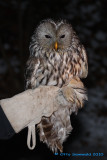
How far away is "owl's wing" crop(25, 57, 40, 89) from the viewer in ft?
11.1

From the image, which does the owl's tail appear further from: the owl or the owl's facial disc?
the owl's facial disc

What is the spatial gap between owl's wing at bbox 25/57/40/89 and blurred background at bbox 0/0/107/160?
2202mm

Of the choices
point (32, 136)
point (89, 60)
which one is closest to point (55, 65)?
point (32, 136)

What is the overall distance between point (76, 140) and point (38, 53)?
306cm

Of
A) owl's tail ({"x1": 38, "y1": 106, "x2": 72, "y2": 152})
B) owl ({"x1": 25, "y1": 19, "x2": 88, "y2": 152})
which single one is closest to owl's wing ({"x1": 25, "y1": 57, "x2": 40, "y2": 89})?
owl ({"x1": 25, "y1": 19, "x2": 88, "y2": 152})

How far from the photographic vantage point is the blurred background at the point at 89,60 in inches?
222

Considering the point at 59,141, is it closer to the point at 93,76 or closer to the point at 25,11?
the point at 93,76

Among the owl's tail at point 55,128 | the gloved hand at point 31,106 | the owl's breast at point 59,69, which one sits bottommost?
the owl's tail at point 55,128

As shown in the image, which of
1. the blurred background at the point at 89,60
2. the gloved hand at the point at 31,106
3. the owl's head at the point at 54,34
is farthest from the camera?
the blurred background at the point at 89,60

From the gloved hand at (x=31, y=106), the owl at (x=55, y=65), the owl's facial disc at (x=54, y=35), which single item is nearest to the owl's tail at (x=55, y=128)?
the owl at (x=55, y=65)

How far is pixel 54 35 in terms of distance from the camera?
3.36 meters

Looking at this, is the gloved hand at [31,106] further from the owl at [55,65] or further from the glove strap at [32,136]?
the owl at [55,65]

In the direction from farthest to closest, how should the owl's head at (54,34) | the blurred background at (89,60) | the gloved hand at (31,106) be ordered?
the blurred background at (89,60), the owl's head at (54,34), the gloved hand at (31,106)

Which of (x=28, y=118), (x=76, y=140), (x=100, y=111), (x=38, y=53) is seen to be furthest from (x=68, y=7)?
(x=28, y=118)
